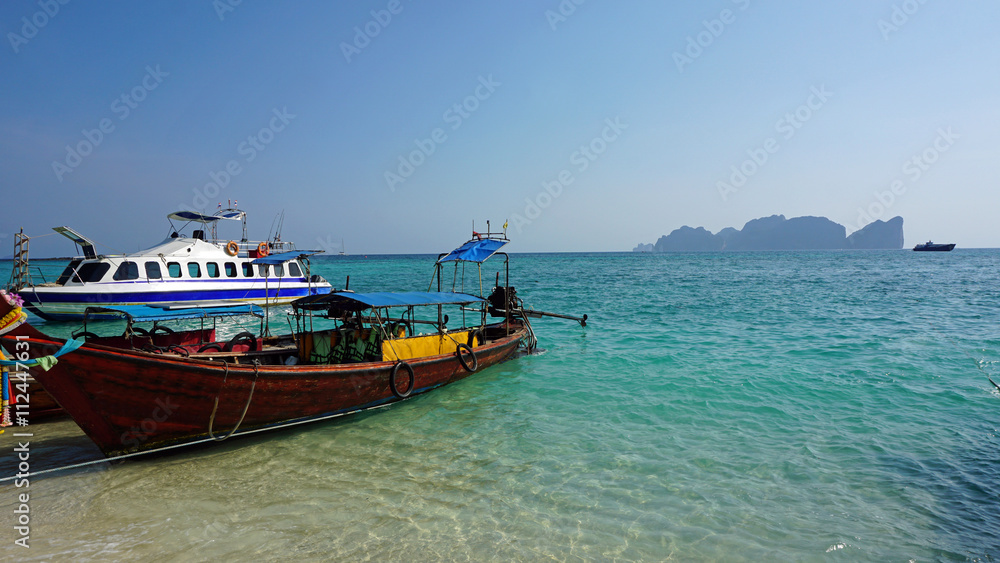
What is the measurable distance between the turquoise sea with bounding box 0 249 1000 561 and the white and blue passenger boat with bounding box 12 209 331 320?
1050 centimetres

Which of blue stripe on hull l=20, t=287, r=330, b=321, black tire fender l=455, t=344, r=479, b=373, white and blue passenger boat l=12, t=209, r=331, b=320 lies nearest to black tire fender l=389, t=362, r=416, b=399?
black tire fender l=455, t=344, r=479, b=373

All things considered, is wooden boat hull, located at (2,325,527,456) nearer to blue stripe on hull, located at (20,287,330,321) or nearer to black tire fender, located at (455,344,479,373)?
black tire fender, located at (455,344,479,373)

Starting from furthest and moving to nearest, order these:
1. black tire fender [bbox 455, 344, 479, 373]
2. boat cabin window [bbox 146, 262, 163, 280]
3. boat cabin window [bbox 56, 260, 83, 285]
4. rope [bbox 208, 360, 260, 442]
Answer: boat cabin window [bbox 146, 262, 163, 280] < boat cabin window [bbox 56, 260, 83, 285] < black tire fender [bbox 455, 344, 479, 373] < rope [bbox 208, 360, 260, 442]

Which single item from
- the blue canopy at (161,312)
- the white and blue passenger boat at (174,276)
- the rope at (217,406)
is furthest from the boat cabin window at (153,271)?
the rope at (217,406)

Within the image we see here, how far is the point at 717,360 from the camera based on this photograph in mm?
15727

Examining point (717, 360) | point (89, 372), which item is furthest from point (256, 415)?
point (717, 360)

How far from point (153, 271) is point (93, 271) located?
7.17ft

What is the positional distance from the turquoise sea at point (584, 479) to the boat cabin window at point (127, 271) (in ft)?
51.0

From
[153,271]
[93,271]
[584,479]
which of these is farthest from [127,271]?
[584,479]

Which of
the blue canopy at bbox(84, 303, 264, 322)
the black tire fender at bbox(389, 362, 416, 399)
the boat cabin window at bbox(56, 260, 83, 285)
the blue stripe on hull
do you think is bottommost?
the black tire fender at bbox(389, 362, 416, 399)

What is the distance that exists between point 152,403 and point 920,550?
417 inches

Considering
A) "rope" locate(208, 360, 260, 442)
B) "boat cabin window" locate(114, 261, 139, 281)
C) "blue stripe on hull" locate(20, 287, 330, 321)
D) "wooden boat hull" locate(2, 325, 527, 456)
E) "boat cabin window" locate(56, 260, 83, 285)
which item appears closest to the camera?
"wooden boat hull" locate(2, 325, 527, 456)

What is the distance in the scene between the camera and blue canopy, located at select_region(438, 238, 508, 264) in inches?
585

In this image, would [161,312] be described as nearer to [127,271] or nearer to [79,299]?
[79,299]
